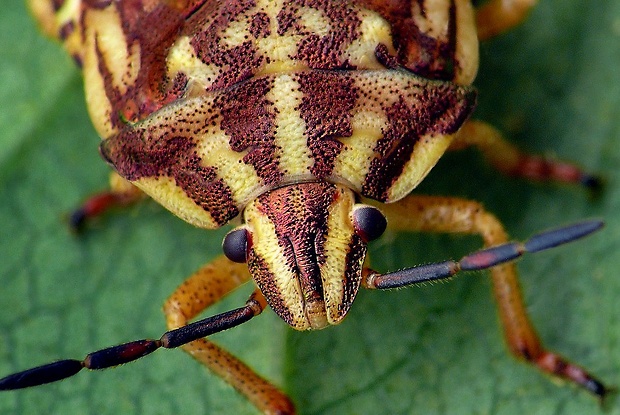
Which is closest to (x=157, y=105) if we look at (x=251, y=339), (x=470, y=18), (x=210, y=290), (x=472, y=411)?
(x=210, y=290)

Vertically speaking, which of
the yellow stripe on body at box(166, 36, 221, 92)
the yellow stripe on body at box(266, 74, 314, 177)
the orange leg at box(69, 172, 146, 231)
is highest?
the yellow stripe on body at box(166, 36, 221, 92)

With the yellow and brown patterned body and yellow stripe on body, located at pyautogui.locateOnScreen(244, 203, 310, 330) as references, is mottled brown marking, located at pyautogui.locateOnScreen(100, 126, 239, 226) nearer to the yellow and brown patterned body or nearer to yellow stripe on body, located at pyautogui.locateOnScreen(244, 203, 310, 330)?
the yellow and brown patterned body

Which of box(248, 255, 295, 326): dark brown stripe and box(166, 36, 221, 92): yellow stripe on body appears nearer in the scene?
box(248, 255, 295, 326): dark brown stripe

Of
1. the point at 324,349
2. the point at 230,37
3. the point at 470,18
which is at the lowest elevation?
the point at 324,349

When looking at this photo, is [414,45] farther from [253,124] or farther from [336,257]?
[336,257]

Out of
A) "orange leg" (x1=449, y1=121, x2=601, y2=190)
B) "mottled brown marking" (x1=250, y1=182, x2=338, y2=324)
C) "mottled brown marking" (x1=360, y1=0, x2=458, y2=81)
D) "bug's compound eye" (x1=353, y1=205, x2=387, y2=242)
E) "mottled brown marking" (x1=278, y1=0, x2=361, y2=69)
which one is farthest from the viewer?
"orange leg" (x1=449, y1=121, x2=601, y2=190)

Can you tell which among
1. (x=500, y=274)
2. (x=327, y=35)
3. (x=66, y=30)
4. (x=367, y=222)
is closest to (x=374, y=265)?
(x=500, y=274)

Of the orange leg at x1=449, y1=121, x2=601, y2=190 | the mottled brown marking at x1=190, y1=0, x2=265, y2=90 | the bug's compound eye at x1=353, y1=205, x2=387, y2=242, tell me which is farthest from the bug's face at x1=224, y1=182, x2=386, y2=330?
the orange leg at x1=449, y1=121, x2=601, y2=190

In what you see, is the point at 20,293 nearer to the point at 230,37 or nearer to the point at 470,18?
the point at 230,37
